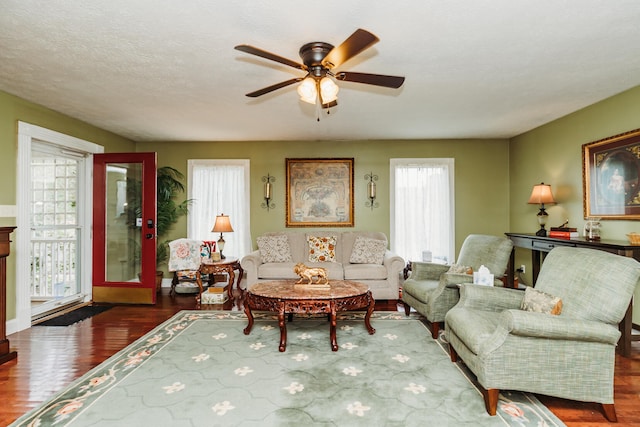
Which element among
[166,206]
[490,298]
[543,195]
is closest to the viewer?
[490,298]

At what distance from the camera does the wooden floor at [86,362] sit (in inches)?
79.4

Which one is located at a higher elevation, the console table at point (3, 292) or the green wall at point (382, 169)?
the green wall at point (382, 169)

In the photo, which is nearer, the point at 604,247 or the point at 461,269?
the point at 604,247

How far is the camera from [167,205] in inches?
213

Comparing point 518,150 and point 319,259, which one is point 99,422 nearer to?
point 319,259

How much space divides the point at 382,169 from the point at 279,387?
4080 millimetres

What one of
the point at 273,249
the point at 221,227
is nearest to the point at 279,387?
the point at 273,249

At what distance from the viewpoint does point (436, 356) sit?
2.71 meters

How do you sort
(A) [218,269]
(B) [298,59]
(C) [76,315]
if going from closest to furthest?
(B) [298,59] → (C) [76,315] → (A) [218,269]

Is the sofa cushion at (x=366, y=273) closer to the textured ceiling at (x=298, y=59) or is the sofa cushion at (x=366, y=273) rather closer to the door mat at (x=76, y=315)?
the textured ceiling at (x=298, y=59)

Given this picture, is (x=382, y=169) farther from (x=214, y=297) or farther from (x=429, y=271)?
(x=214, y=297)

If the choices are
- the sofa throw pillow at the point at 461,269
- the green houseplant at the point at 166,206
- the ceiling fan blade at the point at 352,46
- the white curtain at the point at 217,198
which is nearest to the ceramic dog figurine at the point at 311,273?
the sofa throw pillow at the point at 461,269

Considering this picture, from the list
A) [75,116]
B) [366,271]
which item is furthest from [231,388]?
[75,116]

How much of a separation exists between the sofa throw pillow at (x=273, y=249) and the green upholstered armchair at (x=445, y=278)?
6.22 ft
